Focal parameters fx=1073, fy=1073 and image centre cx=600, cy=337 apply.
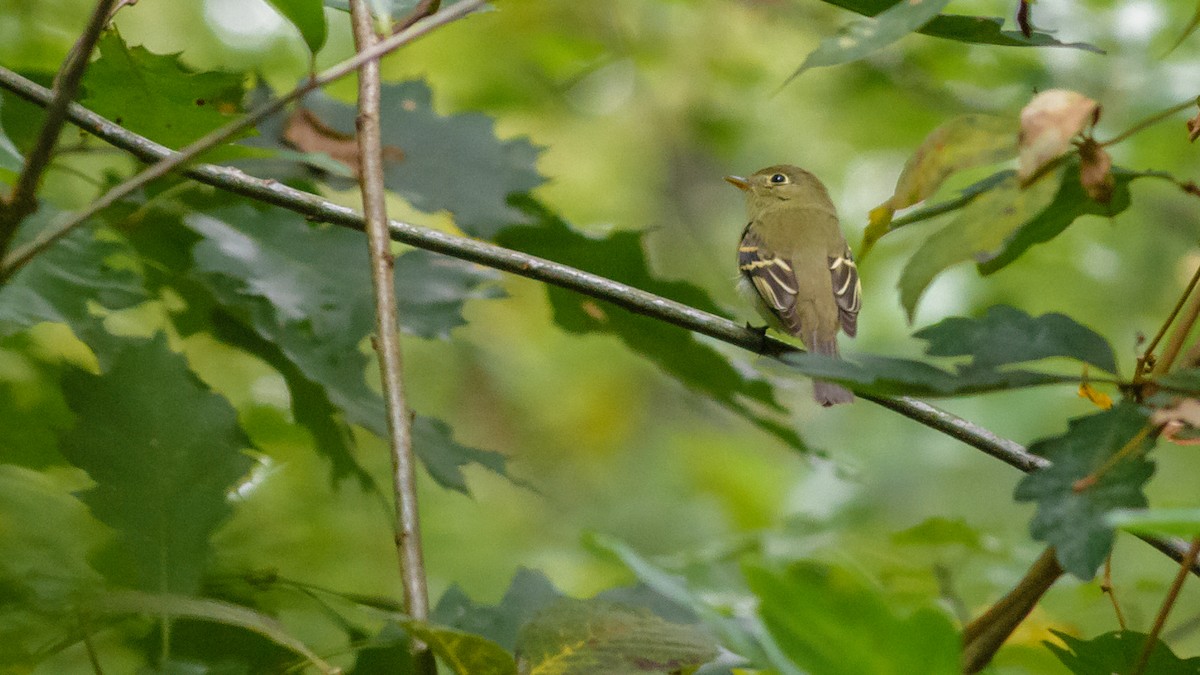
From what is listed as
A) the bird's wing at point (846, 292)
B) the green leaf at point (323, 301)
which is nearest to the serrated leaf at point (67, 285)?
the green leaf at point (323, 301)

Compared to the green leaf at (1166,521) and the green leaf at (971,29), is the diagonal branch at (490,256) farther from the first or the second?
the green leaf at (1166,521)

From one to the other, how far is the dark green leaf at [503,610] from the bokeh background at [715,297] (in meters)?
0.35

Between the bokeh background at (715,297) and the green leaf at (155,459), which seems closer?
the green leaf at (155,459)

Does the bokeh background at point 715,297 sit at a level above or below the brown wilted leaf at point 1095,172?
above

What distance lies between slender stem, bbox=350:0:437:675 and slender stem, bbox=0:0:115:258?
310 millimetres

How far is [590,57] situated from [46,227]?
3.87 m

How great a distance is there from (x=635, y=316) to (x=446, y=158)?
0.54 metres

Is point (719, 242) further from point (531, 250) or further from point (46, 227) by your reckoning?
point (46, 227)

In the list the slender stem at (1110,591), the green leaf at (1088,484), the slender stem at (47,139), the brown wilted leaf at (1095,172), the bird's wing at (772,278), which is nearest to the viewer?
the slender stem at (47,139)

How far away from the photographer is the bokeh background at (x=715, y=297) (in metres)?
2.60

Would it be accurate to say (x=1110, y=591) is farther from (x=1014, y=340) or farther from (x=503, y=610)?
(x=503, y=610)

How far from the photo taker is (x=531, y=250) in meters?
2.08

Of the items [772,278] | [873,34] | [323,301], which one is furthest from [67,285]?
[772,278]

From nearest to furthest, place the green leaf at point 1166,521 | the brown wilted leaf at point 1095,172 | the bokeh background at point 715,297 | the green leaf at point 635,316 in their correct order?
the green leaf at point 1166,521 → the brown wilted leaf at point 1095,172 → the green leaf at point 635,316 → the bokeh background at point 715,297
